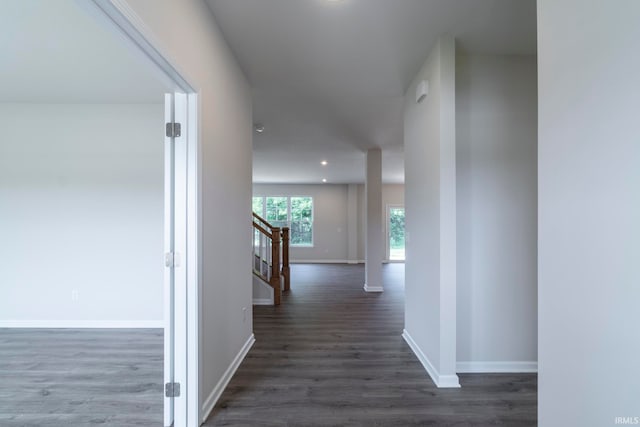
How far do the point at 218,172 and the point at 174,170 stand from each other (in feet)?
1.31

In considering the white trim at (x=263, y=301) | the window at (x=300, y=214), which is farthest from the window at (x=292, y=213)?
the white trim at (x=263, y=301)

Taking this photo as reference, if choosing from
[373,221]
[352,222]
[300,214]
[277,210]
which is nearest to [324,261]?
[352,222]

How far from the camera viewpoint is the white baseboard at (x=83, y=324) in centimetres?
325

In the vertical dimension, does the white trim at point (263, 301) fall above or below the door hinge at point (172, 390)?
below

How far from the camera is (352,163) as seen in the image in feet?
20.6

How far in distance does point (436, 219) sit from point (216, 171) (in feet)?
5.44

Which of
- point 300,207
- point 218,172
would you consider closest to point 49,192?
point 218,172

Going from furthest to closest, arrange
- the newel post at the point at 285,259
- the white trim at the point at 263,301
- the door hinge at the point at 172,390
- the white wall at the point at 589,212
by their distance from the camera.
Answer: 1. the newel post at the point at 285,259
2. the white trim at the point at 263,301
3. the door hinge at the point at 172,390
4. the white wall at the point at 589,212

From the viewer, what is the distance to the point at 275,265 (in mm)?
4570

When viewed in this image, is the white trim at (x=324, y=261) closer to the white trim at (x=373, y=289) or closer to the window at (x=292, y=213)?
the window at (x=292, y=213)

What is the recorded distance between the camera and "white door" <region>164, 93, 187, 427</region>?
1.62 m

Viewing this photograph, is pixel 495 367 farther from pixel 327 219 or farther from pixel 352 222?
pixel 327 219

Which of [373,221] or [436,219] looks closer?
[436,219]

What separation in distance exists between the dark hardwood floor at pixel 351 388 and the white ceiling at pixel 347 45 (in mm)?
2566
